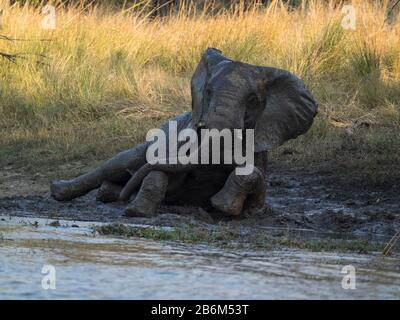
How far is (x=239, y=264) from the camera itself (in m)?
6.92

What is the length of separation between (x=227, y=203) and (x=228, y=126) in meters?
0.65

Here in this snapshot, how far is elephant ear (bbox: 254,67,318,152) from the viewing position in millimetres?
9133

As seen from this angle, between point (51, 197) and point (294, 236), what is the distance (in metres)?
2.97

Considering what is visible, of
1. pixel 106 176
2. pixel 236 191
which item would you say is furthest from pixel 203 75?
pixel 106 176

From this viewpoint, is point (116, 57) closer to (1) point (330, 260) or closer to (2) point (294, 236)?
(2) point (294, 236)

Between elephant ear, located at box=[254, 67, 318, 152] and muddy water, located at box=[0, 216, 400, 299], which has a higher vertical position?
elephant ear, located at box=[254, 67, 318, 152]

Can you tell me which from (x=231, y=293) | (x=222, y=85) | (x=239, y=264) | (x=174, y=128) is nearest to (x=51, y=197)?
(x=174, y=128)

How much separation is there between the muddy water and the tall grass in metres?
4.45

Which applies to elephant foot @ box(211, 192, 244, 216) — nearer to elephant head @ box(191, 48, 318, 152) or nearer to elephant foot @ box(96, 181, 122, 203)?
elephant head @ box(191, 48, 318, 152)

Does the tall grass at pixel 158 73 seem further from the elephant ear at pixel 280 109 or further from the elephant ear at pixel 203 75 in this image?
the elephant ear at pixel 203 75

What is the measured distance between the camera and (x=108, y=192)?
9992mm

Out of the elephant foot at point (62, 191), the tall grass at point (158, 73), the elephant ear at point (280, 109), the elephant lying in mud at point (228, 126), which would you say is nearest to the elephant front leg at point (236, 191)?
the elephant lying in mud at point (228, 126)

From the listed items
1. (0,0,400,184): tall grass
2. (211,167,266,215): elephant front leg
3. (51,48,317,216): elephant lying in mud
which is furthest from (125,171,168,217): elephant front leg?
(0,0,400,184): tall grass

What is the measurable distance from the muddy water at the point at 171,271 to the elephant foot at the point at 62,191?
2025 millimetres
